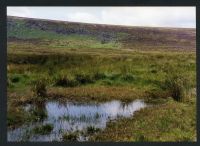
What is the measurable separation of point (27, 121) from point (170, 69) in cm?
343

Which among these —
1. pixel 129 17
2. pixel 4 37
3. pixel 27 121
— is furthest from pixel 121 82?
pixel 4 37

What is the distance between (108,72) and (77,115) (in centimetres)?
142

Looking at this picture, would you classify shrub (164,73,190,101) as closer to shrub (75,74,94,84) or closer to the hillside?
the hillside

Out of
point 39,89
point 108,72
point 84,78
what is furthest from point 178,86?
point 39,89

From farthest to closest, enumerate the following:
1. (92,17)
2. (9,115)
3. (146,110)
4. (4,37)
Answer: (92,17) < (146,110) < (9,115) < (4,37)

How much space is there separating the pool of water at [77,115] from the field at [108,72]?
9 cm

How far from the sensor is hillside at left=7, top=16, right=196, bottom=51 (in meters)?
9.08

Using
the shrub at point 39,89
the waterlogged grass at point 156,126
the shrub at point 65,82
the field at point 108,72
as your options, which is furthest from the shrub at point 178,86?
the shrub at point 39,89

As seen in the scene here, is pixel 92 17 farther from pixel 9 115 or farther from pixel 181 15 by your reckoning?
pixel 9 115

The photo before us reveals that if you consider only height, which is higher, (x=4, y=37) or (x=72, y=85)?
(x=4, y=37)

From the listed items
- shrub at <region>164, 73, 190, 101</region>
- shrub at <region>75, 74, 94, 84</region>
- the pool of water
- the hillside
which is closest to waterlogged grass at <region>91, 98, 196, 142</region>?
the pool of water

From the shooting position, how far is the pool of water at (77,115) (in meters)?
7.40

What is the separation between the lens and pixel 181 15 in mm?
9227

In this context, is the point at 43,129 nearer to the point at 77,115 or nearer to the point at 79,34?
the point at 77,115
